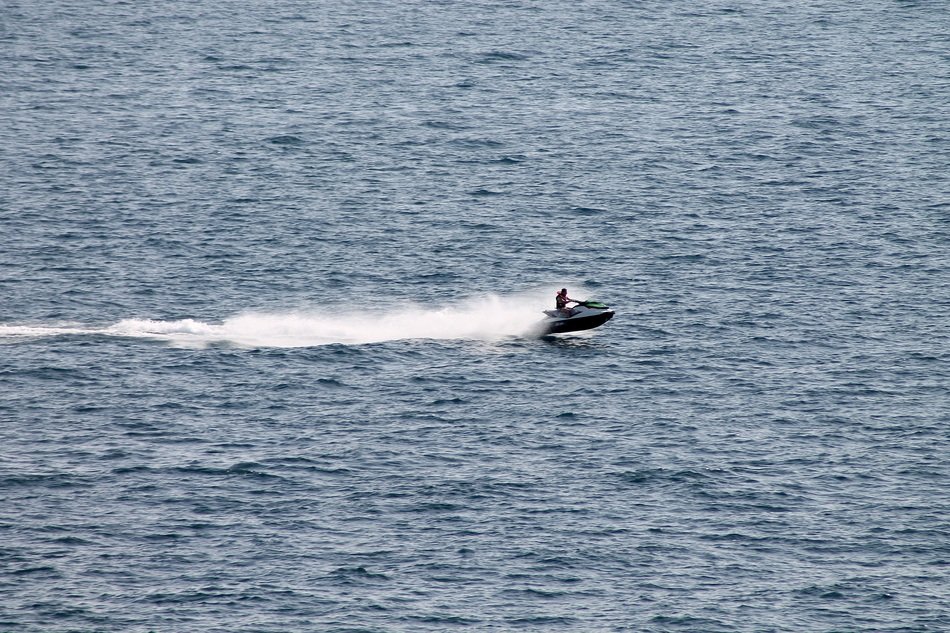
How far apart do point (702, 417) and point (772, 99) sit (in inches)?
2796

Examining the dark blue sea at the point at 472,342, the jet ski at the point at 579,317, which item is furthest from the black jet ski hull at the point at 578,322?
the dark blue sea at the point at 472,342

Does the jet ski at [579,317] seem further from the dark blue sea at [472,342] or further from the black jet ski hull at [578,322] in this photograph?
the dark blue sea at [472,342]

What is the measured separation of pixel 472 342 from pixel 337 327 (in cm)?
891

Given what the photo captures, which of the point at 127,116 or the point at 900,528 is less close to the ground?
the point at 127,116

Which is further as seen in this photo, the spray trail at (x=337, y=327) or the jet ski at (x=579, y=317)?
the spray trail at (x=337, y=327)

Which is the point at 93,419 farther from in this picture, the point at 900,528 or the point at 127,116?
the point at 127,116

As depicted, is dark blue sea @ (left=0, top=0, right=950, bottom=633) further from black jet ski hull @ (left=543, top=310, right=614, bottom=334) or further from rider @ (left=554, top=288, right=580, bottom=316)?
rider @ (left=554, top=288, right=580, bottom=316)

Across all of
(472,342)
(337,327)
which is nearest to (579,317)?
(472,342)

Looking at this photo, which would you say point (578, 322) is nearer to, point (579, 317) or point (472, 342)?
point (579, 317)

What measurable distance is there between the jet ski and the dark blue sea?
1.57 meters

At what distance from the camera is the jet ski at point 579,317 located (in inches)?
3585

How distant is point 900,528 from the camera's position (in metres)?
72.7

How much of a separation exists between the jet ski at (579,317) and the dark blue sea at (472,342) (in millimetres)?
1573

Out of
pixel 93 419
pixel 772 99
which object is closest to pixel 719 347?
pixel 93 419
